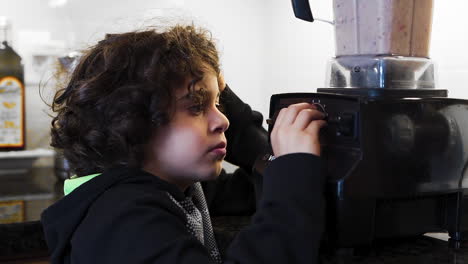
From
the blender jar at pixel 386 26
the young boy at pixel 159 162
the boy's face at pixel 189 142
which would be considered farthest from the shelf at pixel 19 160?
the blender jar at pixel 386 26

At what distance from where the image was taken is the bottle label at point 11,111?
147 cm

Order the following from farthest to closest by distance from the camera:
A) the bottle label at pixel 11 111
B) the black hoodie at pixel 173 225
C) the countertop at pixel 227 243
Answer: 1. the bottle label at pixel 11 111
2. the countertop at pixel 227 243
3. the black hoodie at pixel 173 225

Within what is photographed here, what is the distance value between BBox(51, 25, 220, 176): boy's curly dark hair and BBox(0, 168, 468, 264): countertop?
258 millimetres

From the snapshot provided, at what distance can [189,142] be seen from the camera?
72cm

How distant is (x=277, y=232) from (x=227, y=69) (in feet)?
3.43

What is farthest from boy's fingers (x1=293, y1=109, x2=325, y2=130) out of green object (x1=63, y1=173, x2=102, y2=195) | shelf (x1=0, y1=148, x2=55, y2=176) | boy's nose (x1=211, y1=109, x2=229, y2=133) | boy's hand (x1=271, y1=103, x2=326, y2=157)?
shelf (x1=0, y1=148, x2=55, y2=176)

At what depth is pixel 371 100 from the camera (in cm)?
65

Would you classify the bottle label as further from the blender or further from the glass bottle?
the blender

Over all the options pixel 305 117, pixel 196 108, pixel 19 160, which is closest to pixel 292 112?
pixel 305 117

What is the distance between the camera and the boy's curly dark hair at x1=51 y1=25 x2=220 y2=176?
0.71 metres

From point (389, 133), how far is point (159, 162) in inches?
11.4

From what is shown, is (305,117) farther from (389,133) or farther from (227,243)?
(227,243)

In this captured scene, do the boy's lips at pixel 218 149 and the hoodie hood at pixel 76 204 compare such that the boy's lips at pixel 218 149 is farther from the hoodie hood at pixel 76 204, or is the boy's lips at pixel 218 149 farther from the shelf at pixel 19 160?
the shelf at pixel 19 160

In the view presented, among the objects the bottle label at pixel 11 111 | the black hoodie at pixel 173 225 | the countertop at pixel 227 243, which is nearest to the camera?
the black hoodie at pixel 173 225
